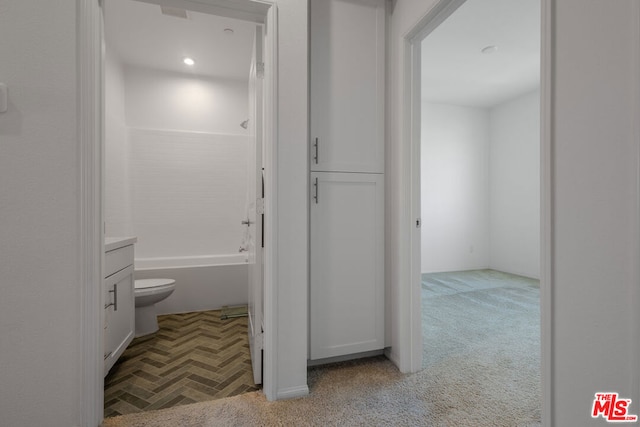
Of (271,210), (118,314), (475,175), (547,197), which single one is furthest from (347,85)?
(475,175)

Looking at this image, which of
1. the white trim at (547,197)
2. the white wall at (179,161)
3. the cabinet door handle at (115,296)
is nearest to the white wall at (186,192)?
the white wall at (179,161)

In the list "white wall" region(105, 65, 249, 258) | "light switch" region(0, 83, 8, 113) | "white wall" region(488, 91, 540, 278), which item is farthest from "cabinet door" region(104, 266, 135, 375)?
"white wall" region(488, 91, 540, 278)

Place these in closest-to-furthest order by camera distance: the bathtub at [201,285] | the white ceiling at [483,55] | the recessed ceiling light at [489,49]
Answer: the white ceiling at [483,55], the bathtub at [201,285], the recessed ceiling light at [489,49]

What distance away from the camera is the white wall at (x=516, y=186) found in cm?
439

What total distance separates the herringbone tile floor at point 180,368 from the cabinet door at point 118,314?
0.14 m

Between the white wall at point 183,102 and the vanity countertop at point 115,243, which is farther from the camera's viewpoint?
the white wall at point 183,102

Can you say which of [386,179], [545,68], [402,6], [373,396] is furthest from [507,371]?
[402,6]

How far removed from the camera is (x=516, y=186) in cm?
467

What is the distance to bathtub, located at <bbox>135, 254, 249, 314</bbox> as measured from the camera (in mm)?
2955

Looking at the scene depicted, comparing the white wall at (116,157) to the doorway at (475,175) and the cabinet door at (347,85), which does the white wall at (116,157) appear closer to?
the cabinet door at (347,85)

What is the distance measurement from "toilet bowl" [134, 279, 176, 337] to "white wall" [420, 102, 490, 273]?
3831 mm

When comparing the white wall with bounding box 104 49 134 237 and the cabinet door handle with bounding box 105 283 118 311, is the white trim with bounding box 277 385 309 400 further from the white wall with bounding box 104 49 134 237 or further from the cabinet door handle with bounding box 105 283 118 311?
the white wall with bounding box 104 49 134 237

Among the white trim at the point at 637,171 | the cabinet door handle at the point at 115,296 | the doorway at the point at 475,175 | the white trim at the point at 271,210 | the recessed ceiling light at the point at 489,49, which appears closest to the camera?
the white trim at the point at 637,171

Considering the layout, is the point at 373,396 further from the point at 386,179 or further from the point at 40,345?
the point at 40,345
